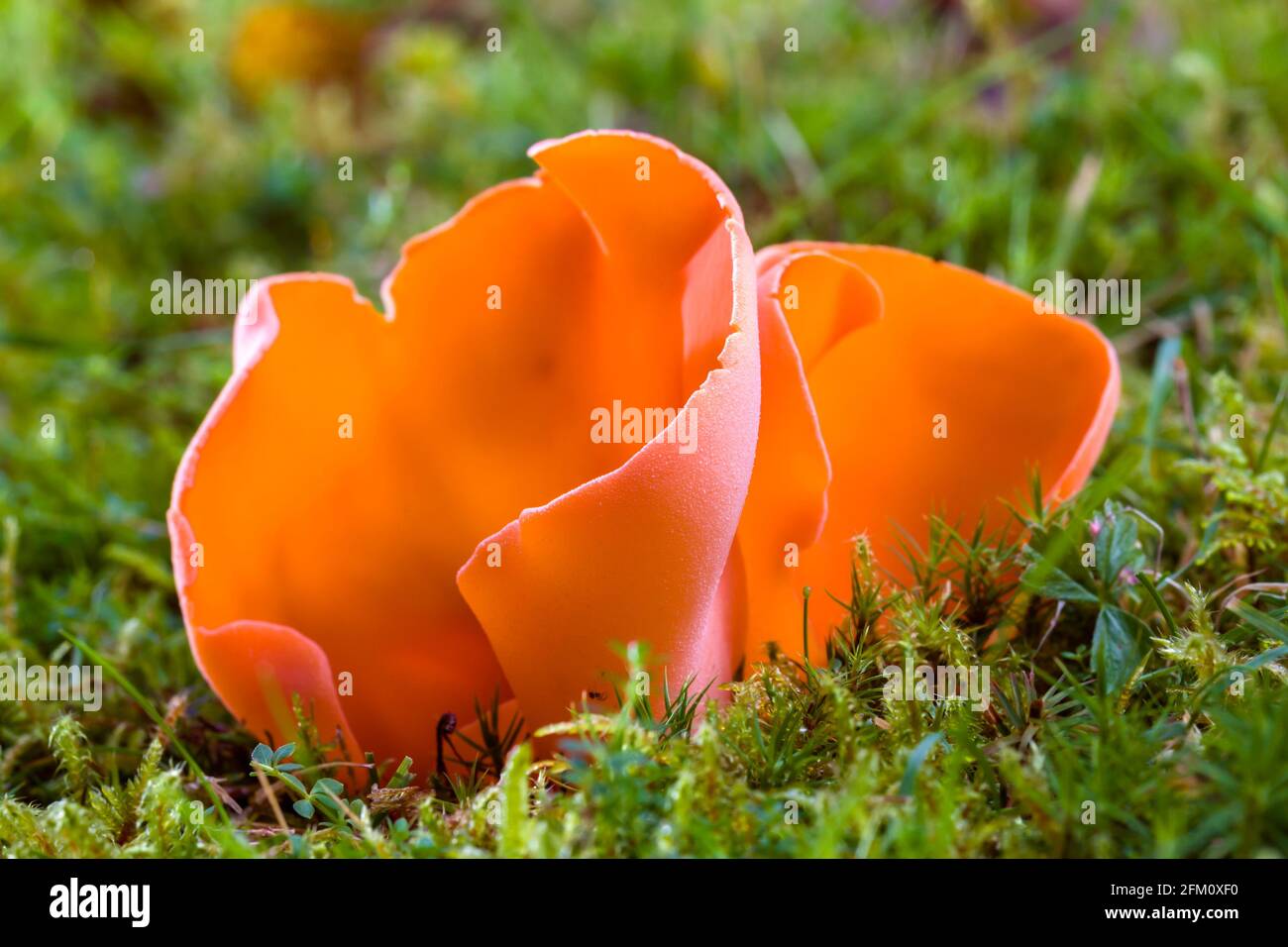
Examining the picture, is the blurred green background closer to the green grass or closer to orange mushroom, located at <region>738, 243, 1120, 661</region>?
the green grass

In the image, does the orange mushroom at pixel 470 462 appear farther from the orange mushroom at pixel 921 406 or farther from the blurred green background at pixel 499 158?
the blurred green background at pixel 499 158

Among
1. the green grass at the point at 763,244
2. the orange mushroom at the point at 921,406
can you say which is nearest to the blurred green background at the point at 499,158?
the green grass at the point at 763,244

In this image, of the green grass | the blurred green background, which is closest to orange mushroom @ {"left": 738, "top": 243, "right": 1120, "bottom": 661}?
the green grass

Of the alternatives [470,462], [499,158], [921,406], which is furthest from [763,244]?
[470,462]

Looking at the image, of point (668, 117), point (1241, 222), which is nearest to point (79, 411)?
point (668, 117)

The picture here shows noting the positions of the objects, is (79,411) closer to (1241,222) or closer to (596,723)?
(596,723)

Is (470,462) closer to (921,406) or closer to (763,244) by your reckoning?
(921,406)
